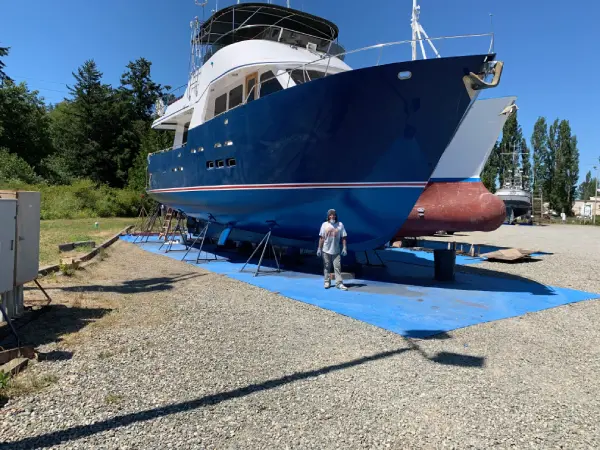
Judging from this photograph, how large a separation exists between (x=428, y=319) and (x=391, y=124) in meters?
3.28

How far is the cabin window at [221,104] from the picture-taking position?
10508mm

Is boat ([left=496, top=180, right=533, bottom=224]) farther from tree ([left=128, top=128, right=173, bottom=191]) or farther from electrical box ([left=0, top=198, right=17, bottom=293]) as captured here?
electrical box ([left=0, top=198, right=17, bottom=293])

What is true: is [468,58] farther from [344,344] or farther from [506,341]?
[344,344]

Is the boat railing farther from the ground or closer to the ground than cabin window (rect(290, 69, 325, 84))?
farther from the ground

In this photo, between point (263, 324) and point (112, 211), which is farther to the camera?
point (112, 211)

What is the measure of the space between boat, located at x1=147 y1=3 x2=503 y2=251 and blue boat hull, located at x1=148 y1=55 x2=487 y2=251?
17 mm

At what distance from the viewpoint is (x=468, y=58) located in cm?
653

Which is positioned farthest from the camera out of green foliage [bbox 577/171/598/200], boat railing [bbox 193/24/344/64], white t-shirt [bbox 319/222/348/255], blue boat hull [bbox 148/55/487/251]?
green foliage [bbox 577/171/598/200]

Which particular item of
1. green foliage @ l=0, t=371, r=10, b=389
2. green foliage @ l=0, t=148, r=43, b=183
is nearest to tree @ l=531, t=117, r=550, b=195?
green foliage @ l=0, t=148, r=43, b=183

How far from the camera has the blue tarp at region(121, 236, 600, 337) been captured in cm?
559

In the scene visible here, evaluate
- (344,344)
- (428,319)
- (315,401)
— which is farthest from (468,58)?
(315,401)

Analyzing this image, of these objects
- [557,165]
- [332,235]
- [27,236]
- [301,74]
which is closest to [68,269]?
[27,236]

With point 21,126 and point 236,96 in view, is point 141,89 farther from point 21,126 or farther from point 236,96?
point 236,96

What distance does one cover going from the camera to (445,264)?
27.0ft
